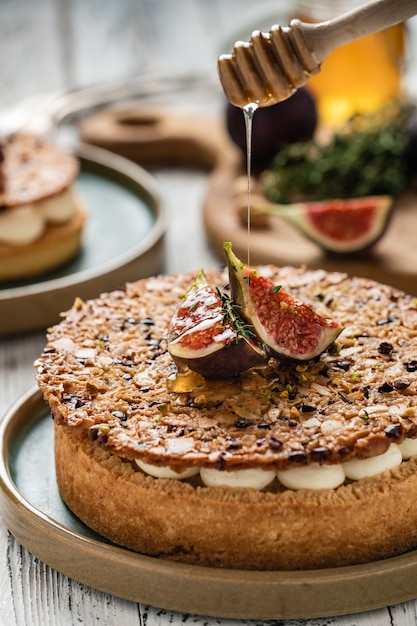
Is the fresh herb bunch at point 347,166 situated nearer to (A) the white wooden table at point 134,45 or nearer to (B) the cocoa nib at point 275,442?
(A) the white wooden table at point 134,45

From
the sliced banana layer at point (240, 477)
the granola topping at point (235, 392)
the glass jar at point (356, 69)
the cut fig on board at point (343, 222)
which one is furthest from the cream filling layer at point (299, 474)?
the glass jar at point (356, 69)

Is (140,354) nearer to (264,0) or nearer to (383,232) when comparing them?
(383,232)

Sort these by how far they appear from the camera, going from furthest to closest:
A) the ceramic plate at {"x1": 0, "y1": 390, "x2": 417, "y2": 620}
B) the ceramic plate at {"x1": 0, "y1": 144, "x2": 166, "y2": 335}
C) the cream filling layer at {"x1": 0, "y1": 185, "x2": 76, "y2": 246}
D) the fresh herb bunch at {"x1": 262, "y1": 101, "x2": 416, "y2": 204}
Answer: the fresh herb bunch at {"x1": 262, "y1": 101, "x2": 416, "y2": 204}
the cream filling layer at {"x1": 0, "y1": 185, "x2": 76, "y2": 246}
the ceramic plate at {"x1": 0, "y1": 144, "x2": 166, "y2": 335}
the ceramic plate at {"x1": 0, "y1": 390, "x2": 417, "y2": 620}

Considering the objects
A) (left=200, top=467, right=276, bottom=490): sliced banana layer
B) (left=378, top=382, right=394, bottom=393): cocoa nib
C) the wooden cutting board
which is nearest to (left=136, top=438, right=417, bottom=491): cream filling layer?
(left=200, top=467, right=276, bottom=490): sliced banana layer

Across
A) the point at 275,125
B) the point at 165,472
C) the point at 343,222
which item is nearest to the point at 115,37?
the point at 275,125

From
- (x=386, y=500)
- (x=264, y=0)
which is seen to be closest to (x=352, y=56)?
(x=264, y=0)

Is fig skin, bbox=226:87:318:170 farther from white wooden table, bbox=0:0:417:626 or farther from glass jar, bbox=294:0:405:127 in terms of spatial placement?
white wooden table, bbox=0:0:417:626
